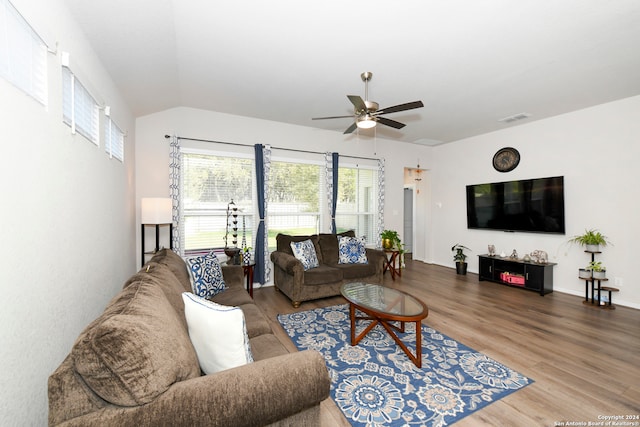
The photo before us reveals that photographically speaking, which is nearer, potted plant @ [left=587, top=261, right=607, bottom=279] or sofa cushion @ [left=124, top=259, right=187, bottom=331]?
sofa cushion @ [left=124, top=259, right=187, bottom=331]

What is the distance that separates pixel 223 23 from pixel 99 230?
1999 millimetres

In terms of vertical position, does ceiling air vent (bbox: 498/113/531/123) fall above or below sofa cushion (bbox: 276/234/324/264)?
above

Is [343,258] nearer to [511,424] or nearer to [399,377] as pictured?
[399,377]

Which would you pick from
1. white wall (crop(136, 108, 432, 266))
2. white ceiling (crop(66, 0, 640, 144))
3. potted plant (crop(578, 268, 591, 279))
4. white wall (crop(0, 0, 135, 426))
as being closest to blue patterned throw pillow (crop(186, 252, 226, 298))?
white wall (crop(0, 0, 135, 426))

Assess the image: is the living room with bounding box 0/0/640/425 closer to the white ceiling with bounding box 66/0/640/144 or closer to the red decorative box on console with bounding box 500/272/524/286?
the white ceiling with bounding box 66/0/640/144

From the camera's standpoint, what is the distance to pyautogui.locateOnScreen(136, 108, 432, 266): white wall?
3893 millimetres

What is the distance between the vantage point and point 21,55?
119cm

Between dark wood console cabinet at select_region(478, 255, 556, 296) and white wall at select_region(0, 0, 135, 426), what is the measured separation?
222 inches

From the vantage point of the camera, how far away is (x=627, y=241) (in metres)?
3.72

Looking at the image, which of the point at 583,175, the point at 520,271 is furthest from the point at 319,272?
the point at 583,175

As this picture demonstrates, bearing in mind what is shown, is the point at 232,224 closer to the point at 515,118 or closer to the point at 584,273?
the point at 515,118

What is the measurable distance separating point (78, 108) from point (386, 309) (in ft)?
9.26

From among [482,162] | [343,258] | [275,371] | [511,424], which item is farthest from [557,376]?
[482,162]

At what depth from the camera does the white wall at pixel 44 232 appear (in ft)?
3.58
